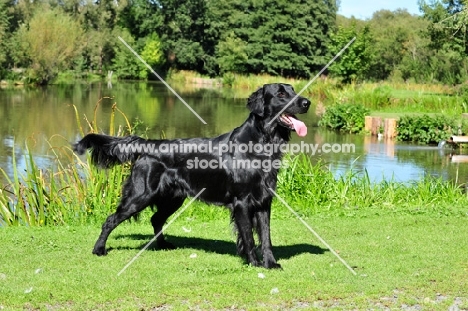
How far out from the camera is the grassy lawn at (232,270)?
16.6 ft

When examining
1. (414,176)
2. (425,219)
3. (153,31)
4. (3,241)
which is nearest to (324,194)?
(425,219)

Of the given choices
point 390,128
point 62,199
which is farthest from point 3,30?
point 62,199

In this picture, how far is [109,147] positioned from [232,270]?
2.05 metres

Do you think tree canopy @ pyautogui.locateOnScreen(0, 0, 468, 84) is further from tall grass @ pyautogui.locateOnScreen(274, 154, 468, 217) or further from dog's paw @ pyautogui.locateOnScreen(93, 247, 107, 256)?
dog's paw @ pyautogui.locateOnScreen(93, 247, 107, 256)

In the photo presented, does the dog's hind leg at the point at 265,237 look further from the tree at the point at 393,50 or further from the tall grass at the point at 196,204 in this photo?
the tree at the point at 393,50

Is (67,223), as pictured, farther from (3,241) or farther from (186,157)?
(186,157)

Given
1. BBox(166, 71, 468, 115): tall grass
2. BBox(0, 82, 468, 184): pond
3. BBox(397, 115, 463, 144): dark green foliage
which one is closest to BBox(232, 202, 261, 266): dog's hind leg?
BBox(0, 82, 468, 184): pond

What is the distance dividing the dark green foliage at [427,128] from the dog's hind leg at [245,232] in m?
18.4

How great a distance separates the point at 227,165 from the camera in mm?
6527

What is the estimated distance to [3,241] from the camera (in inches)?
292

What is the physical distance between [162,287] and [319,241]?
2770 millimetres

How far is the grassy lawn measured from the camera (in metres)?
5.05

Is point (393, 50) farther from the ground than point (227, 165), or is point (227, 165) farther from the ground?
point (393, 50)

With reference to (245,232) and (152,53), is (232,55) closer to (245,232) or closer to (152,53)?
(152,53)
